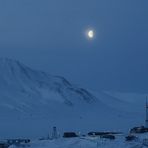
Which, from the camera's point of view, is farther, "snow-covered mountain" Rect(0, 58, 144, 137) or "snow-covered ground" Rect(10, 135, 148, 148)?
"snow-covered mountain" Rect(0, 58, 144, 137)

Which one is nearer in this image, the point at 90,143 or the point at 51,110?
the point at 90,143

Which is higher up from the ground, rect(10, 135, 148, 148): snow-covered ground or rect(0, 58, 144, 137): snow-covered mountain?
rect(0, 58, 144, 137): snow-covered mountain

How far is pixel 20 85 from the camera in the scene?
7623 inches

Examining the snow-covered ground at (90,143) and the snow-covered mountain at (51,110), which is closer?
the snow-covered ground at (90,143)

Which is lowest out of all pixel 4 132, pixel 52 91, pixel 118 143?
pixel 118 143

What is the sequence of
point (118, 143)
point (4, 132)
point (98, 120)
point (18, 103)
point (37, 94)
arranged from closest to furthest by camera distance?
point (118, 143), point (4, 132), point (98, 120), point (18, 103), point (37, 94)

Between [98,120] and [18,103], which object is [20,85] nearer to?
[18,103]

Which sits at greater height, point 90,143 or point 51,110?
point 51,110

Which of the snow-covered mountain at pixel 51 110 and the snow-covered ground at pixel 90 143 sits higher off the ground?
the snow-covered mountain at pixel 51 110

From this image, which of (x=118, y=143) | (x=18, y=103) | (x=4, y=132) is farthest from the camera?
(x=18, y=103)

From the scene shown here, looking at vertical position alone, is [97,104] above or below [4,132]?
above

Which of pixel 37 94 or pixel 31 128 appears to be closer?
pixel 31 128

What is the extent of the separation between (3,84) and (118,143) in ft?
474

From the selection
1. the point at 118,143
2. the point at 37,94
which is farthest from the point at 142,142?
the point at 37,94
